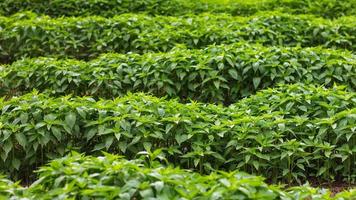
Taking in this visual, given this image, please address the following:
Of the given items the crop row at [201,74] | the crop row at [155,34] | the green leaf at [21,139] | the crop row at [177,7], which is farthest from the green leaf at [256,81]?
the crop row at [177,7]

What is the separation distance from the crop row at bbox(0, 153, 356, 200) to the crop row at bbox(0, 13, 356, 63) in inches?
149

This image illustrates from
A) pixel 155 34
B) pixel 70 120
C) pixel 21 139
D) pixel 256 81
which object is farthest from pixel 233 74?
pixel 21 139

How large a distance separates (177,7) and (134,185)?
691 cm

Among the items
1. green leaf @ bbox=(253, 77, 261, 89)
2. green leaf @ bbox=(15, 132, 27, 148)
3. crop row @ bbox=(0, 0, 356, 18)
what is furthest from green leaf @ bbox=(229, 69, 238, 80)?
crop row @ bbox=(0, 0, 356, 18)

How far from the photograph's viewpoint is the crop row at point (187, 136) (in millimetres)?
4277

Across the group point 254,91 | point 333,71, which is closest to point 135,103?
point 254,91

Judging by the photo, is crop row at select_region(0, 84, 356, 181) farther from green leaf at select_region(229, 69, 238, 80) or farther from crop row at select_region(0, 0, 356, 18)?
crop row at select_region(0, 0, 356, 18)

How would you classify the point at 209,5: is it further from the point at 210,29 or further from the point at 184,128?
the point at 184,128

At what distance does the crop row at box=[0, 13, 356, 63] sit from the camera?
275 inches

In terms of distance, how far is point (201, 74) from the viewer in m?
5.55

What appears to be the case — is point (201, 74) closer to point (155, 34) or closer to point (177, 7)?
point (155, 34)

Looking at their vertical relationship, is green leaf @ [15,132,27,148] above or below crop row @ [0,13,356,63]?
below

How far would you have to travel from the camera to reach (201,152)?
421cm

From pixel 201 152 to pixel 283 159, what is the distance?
652 millimetres
